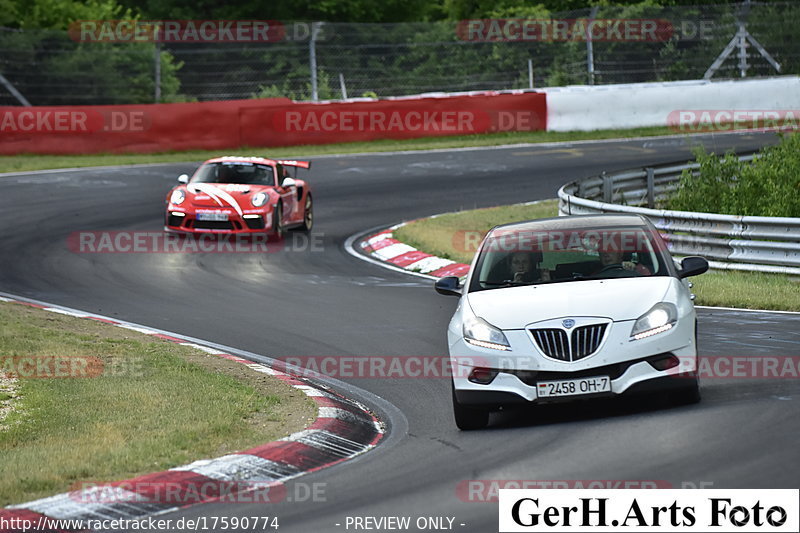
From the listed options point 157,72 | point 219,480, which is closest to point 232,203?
point 157,72

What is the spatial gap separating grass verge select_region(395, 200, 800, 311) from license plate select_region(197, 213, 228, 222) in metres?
2.75

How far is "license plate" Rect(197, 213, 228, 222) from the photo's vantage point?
20531 millimetres

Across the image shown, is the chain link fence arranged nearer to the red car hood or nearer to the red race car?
the red race car

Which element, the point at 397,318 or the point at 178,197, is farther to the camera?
the point at 178,197

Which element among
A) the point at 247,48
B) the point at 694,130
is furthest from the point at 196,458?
the point at 694,130

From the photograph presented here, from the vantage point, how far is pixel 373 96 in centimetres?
3419

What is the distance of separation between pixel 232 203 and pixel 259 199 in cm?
43

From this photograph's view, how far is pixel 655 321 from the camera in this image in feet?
28.4

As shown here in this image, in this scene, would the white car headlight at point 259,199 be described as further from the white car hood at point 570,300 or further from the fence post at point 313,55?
the fence post at point 313,55

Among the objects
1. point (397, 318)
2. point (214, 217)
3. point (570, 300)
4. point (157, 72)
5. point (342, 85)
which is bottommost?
point (397, 318)

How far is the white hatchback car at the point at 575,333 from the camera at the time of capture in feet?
27.9

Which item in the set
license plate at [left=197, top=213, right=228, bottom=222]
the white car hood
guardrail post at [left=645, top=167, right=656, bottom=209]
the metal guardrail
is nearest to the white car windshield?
the white car hood

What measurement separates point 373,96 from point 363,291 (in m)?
18.5

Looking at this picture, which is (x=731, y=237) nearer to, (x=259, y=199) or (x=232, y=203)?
(x=259, y=199)
